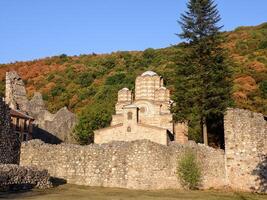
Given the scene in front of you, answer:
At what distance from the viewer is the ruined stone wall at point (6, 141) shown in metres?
22.0

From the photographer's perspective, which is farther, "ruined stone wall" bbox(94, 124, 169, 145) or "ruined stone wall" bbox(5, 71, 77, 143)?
"ruined stone wall" bbox(5, 71, 77, 143)

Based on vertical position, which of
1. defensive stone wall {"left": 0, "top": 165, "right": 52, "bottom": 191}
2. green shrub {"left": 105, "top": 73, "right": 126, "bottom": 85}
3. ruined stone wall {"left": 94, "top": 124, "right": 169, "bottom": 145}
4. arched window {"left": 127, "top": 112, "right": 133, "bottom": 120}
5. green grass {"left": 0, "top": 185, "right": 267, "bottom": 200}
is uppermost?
green shrub {"left": 105, "top": 73, "right": 126, "bottom": 85}

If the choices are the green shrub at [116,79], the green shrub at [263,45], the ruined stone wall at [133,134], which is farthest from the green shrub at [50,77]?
the ruined stone wall at [133,134]

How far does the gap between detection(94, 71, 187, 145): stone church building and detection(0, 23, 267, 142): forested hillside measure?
5595mm

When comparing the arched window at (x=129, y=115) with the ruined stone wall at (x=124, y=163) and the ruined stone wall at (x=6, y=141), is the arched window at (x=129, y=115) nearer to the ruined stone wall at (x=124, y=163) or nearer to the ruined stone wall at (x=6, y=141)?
the ruined stone wall at (x=6, y=141)

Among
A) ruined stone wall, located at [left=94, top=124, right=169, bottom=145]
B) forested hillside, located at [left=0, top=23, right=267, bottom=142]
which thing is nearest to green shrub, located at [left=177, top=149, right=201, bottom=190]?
ruined stone wall, located at [left=94, top=124, right=169, bottom=145]

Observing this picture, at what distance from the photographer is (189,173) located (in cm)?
1967

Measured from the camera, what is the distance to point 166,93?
39031mm

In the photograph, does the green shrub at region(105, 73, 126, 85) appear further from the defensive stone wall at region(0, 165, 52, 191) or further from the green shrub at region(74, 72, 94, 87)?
the defensive stone wall at region(0, 165, 52, 191)

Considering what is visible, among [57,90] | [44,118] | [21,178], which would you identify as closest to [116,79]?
[57,90]

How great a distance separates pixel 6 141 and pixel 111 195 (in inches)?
371

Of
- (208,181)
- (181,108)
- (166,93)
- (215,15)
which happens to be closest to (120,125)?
(166,93)

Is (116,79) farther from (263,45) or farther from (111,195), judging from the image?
(111,195)

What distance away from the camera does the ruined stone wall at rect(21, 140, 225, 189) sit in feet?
63.8
